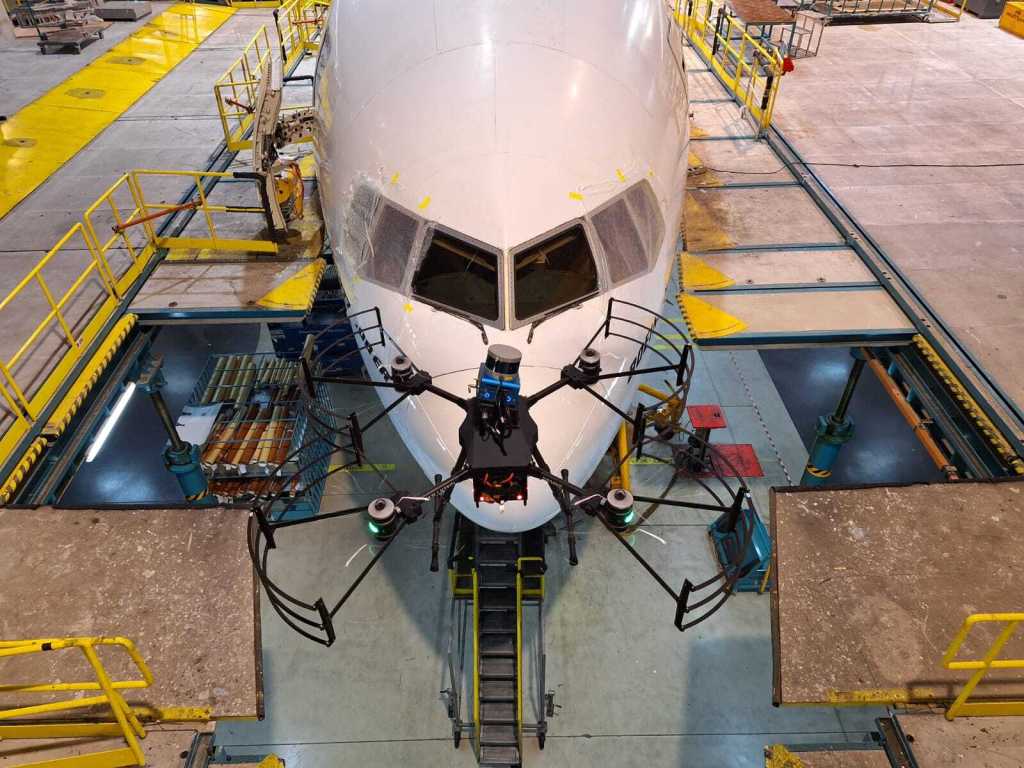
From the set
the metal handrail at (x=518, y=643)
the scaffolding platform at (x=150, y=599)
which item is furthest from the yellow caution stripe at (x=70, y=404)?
the metal handrail at (x=518, y=643)

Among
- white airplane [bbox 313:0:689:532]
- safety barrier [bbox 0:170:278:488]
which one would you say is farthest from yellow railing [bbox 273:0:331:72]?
white airplane [bbox 313:0:689:532]

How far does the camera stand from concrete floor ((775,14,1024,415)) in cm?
1310

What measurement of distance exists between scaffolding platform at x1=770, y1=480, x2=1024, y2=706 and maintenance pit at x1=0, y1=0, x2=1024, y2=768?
0.11ft

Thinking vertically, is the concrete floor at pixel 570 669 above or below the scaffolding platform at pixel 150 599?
below

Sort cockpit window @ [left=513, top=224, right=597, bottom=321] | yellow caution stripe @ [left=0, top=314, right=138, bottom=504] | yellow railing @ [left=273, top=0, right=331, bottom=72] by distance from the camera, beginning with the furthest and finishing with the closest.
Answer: yellow railing @ [left=273, top=0, right=331, bottom=72], yellow caution stripe @ [left=0, top=314, right=138, bottom=504], cockpit window @ [left=513, top=224, right=597, bottom=321]

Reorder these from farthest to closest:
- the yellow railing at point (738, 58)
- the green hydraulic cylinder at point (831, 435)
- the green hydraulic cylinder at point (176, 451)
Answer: the yellow railing at point (738, 58) < the green hydraulic cylinder at point (831, 435) < the green hydraulic cylinder at point (176, 451)

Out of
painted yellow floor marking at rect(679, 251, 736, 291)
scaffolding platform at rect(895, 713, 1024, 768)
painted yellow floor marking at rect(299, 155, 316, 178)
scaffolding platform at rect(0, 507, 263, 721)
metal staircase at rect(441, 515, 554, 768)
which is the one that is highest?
scaffolding platform at rect(0, 507, 263, 721)

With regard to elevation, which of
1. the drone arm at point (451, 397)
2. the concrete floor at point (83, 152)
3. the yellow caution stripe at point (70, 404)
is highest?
the drone arm at point (451, 397)

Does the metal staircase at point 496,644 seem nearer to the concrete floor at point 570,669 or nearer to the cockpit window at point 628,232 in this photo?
the concrete floor at point 570,669

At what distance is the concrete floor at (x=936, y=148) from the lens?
13.1m

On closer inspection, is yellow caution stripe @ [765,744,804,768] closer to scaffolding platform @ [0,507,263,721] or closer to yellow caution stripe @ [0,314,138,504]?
scaffolding platform @ [0,507,263,721]

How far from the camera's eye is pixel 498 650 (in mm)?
11273

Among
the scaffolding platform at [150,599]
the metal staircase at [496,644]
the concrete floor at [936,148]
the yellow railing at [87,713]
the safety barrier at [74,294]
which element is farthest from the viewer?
the concrete floor at [936,148]

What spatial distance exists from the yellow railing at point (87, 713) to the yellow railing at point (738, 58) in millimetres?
16633
